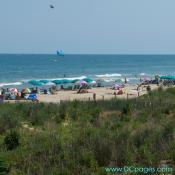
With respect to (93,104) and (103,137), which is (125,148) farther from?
(93,104)

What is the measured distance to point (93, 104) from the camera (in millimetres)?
20688

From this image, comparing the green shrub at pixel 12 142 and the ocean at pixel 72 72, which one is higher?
the ocean at pixel 72 72

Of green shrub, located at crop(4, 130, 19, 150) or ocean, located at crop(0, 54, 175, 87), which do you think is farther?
ocean, located at crop(0, 54, 175, 87)

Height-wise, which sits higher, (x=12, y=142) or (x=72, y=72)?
(x=72, y=72)

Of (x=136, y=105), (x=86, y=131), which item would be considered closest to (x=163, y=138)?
(x=86, y=131)

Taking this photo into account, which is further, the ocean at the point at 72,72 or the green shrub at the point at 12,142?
the ocean at the point at 72,72

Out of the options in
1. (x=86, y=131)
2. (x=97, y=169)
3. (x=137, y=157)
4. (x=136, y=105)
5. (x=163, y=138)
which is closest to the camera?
(x=97, y=169)

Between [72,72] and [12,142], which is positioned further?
[72,72]

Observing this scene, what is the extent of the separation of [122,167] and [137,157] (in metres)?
0.53

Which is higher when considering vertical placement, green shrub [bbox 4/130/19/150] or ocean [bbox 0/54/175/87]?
ocean [bbox 0/54/175/87]

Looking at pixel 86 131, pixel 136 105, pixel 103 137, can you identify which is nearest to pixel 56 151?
pixel 103 137

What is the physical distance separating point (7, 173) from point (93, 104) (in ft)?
42.0

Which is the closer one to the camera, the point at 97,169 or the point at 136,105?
the point at 97,169

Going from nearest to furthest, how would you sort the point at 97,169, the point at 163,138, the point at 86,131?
the point at 97,169
the point at 163,138
the point at 86,131
